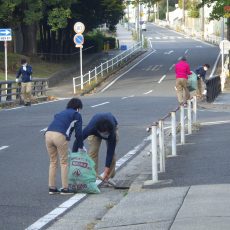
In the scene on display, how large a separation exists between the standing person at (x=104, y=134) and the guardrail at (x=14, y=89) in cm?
1944

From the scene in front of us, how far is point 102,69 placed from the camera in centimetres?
5391

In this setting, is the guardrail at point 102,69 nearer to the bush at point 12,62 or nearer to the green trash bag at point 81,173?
the bush at point 12,62

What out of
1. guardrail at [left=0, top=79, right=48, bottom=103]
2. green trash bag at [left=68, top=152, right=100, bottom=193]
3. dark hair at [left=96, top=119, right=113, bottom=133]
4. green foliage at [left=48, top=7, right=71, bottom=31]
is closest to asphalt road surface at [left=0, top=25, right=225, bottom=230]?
green trash bag at [left=68, top=152, right=100, bottom=193]

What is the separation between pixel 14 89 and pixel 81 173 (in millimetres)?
23626

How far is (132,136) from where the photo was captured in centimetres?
2000

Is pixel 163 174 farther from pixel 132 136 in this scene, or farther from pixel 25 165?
pixel 132 136

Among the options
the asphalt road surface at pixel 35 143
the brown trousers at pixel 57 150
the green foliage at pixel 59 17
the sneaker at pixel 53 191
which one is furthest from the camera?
the green foliage at pixel 59 17

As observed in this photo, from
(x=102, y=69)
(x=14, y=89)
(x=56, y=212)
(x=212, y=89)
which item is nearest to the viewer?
(x=56, y=212)

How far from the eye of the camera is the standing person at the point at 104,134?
471 inches

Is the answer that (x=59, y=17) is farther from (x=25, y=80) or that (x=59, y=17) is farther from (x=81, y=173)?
(x=81, y=173)

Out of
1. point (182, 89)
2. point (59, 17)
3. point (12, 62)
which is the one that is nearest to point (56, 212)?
point (182, 89)

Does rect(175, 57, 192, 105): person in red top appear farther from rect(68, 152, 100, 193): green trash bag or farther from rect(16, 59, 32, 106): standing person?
rect(68, 152, 100, 193): green trash bag

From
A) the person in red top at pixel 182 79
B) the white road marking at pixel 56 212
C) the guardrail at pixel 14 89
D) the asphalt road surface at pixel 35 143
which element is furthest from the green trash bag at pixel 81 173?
the guardrail at pixel 14 89

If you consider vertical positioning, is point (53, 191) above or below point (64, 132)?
below
